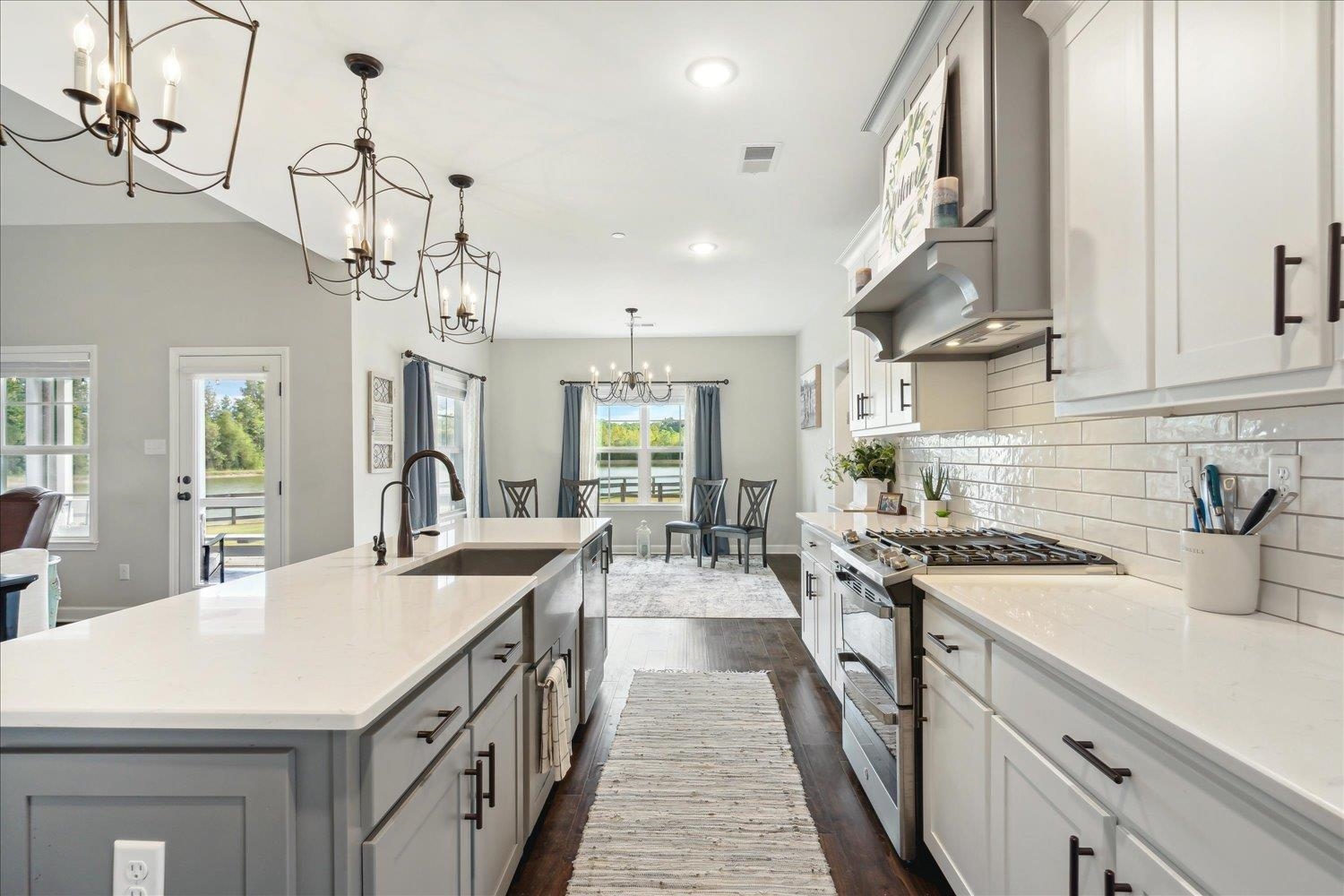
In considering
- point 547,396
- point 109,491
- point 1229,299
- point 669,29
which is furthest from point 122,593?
point 1229,299

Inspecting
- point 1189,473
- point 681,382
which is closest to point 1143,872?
point 1189,473

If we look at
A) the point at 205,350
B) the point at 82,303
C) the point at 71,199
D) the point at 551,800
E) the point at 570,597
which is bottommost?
the point at 551,800

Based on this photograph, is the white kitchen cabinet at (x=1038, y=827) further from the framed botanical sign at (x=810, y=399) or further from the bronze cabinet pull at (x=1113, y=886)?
the framed botanical sign at (x=810, y=399)

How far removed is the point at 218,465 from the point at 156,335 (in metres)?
1.09

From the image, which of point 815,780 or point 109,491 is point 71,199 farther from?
point 815,780

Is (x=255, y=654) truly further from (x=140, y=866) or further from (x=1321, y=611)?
(x=1321, y=611)

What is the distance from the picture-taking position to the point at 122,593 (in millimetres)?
4762

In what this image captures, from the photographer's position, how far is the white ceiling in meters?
1.99

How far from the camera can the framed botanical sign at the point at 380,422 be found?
4.80m

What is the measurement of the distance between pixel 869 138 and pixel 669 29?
1.12 metres

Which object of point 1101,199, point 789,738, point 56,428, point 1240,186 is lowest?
point 789,738

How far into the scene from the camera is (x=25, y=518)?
132 inches

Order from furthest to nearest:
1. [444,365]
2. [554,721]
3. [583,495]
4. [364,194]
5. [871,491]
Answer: [583,495]
[444,365]
[871,491]
[364,194]
[554,721]

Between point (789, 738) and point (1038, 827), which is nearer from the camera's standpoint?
point (1038, 827)
